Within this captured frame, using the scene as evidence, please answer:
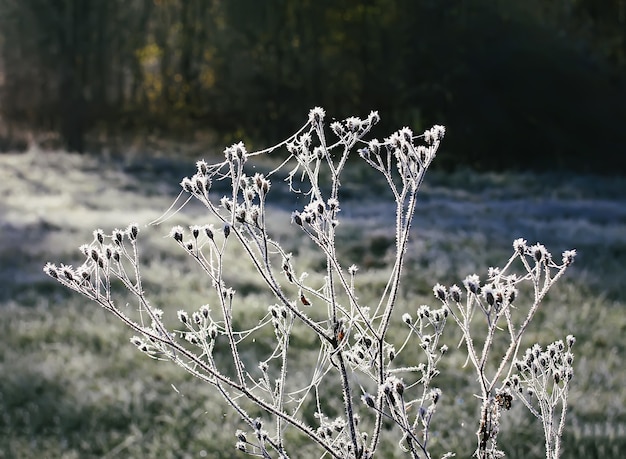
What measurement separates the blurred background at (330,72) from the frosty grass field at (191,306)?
8.55 metres

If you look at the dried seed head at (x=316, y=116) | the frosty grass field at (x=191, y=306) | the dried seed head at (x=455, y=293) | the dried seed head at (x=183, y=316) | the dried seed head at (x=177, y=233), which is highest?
the dried seed head at (x=316, y=116)

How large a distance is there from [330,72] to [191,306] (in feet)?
85.3

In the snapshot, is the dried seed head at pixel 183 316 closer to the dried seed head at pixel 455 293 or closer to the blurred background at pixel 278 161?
the dried seed head at pixel 455 293

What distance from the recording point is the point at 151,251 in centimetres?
1250

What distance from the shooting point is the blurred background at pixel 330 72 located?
96.2 ft

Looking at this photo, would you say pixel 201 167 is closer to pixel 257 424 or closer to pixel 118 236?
pixel 118 236

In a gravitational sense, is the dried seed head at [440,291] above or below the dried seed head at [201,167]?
below

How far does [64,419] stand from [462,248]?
7829 millimetres

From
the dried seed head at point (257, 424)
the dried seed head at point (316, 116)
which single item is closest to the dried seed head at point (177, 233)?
the dried seed head at point (316, 116)

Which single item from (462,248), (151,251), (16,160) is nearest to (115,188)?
(16,160)

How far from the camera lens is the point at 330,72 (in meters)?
34.0

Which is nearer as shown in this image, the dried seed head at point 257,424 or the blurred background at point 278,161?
the dried seed head at point 257,424

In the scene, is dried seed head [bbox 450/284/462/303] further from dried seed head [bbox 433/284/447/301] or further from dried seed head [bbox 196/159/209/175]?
dried seed head [bbox 196/159/209/175]

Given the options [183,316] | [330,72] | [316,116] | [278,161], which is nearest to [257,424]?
[183,316]
